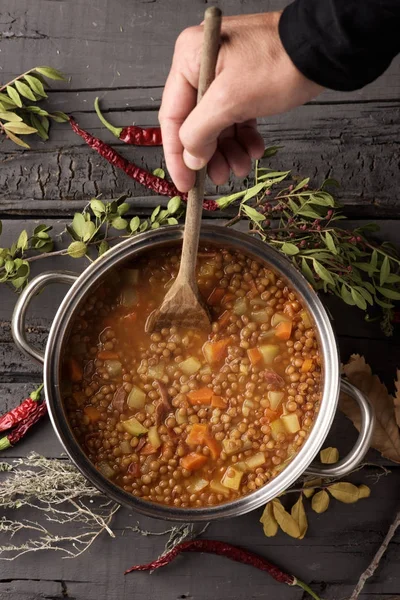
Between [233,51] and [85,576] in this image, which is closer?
[233,51]

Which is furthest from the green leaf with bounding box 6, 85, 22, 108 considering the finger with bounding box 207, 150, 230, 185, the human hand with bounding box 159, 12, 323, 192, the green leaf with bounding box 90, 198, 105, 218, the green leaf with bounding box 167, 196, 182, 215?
the human hand with bounding box 159, 12, 323, 192

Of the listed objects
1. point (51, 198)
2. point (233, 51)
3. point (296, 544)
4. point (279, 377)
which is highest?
point (233, 51)

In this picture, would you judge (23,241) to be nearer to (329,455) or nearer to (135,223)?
(135,223)

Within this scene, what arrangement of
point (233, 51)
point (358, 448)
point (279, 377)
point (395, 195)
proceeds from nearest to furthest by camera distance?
point (233, 51)
point (358, 448)
point (279, 377)
point (395, 195)

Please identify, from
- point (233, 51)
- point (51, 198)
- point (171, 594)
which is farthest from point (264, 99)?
point (171, 594)

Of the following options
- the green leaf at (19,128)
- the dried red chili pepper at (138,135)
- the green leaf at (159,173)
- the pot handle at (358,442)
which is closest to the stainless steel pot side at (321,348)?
the pot handle at (358,442)

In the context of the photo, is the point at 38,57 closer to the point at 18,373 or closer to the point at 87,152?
the point at 87,152

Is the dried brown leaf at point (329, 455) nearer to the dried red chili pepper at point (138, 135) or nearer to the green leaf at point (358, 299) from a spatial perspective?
the green leaf at point (358, 299)
